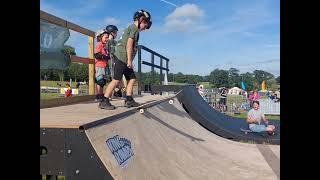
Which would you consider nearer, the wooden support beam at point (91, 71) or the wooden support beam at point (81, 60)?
the wooden support beam at point (81, 60)

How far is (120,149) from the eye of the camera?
12.4 ft

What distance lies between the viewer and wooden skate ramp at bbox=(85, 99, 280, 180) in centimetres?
362

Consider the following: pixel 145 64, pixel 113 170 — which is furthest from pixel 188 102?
pixel 113 170

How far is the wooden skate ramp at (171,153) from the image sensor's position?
3.62 m

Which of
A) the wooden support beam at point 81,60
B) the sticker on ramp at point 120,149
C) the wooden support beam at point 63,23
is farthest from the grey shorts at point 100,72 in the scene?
the sticker on ramp at point 120,149

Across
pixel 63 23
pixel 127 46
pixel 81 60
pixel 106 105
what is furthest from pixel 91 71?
pixel 127 46

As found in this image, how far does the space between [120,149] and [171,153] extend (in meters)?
1.40

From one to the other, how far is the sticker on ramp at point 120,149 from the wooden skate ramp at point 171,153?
5 cm

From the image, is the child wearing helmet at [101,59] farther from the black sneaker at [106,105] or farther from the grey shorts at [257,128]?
the grey shorts at [257,128]

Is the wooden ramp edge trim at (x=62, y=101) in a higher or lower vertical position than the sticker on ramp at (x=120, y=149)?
higher

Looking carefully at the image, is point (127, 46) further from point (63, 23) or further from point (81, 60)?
point (81, 60)
